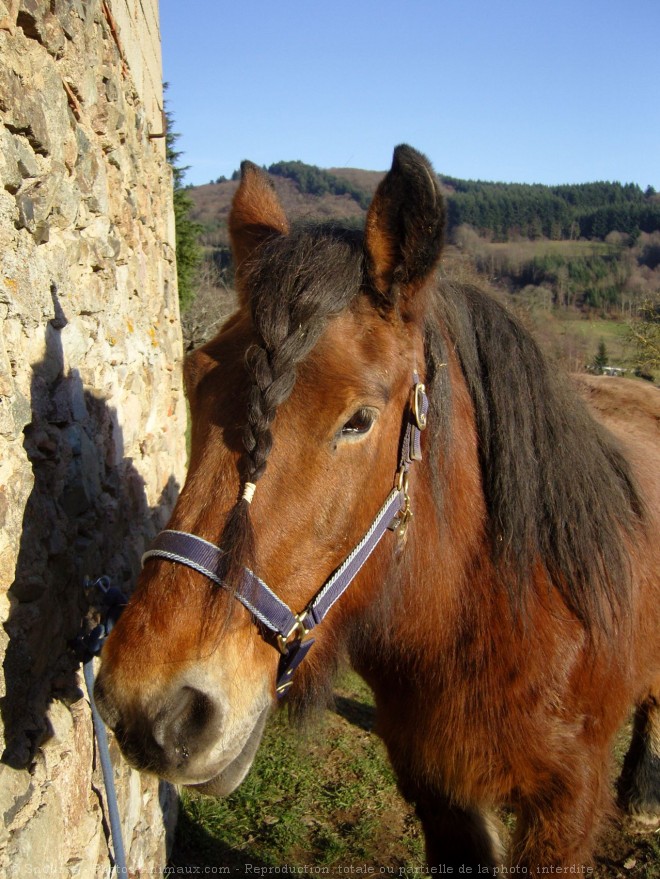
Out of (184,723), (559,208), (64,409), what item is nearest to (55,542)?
(64,409)

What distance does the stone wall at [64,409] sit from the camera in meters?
1.55

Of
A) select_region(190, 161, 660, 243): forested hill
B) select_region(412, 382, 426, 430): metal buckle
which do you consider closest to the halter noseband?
select_region(412, 382, 426, 430): metal buckle

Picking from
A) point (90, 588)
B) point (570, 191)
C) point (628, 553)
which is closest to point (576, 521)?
point (628, 553)

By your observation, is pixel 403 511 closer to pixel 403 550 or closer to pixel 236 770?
pixel 403 550

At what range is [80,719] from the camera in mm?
1904

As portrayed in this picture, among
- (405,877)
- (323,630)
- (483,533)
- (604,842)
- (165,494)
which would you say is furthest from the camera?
(165,494)

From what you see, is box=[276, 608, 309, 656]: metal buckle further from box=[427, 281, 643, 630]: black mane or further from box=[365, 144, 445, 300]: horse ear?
box=[365, 144, 445, 300]: horse ear

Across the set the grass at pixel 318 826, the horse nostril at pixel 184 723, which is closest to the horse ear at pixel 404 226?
the horse nostril at pixel 184 723

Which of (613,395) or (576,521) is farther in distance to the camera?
(613,395)

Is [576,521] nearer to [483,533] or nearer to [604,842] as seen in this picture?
[483,533]

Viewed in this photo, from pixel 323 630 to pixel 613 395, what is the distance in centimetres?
271

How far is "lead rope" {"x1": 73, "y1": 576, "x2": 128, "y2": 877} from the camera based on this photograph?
1895mm

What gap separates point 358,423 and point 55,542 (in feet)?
3.11

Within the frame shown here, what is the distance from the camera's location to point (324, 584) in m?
1.67
